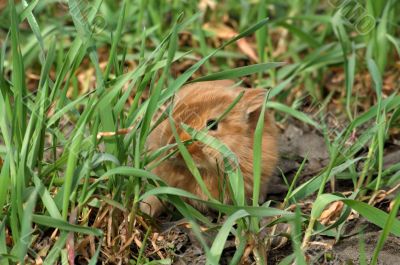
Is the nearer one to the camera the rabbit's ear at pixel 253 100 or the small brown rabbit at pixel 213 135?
the small brown rabbit at pixel 213 135

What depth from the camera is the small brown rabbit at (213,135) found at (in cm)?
359

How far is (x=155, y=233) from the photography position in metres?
3.36

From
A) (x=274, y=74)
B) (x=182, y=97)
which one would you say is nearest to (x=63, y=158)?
(x=182, y=97)

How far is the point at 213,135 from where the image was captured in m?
3.73

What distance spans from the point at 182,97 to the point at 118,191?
0.78 m

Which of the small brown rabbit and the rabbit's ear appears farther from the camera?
the rabbit's ear

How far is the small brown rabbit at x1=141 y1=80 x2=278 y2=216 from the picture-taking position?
3586 millimetres

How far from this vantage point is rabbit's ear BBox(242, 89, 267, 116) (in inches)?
153

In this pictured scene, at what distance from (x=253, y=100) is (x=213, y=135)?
0.33 meters

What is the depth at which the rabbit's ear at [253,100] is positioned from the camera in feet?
12.8

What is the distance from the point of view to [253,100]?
3930 millimetres

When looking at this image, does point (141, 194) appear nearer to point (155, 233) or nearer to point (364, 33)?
point (155, 233)

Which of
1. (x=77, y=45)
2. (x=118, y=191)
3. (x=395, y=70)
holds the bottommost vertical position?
(x=395, y=70)

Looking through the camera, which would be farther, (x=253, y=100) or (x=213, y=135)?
(x=253, y=100)
